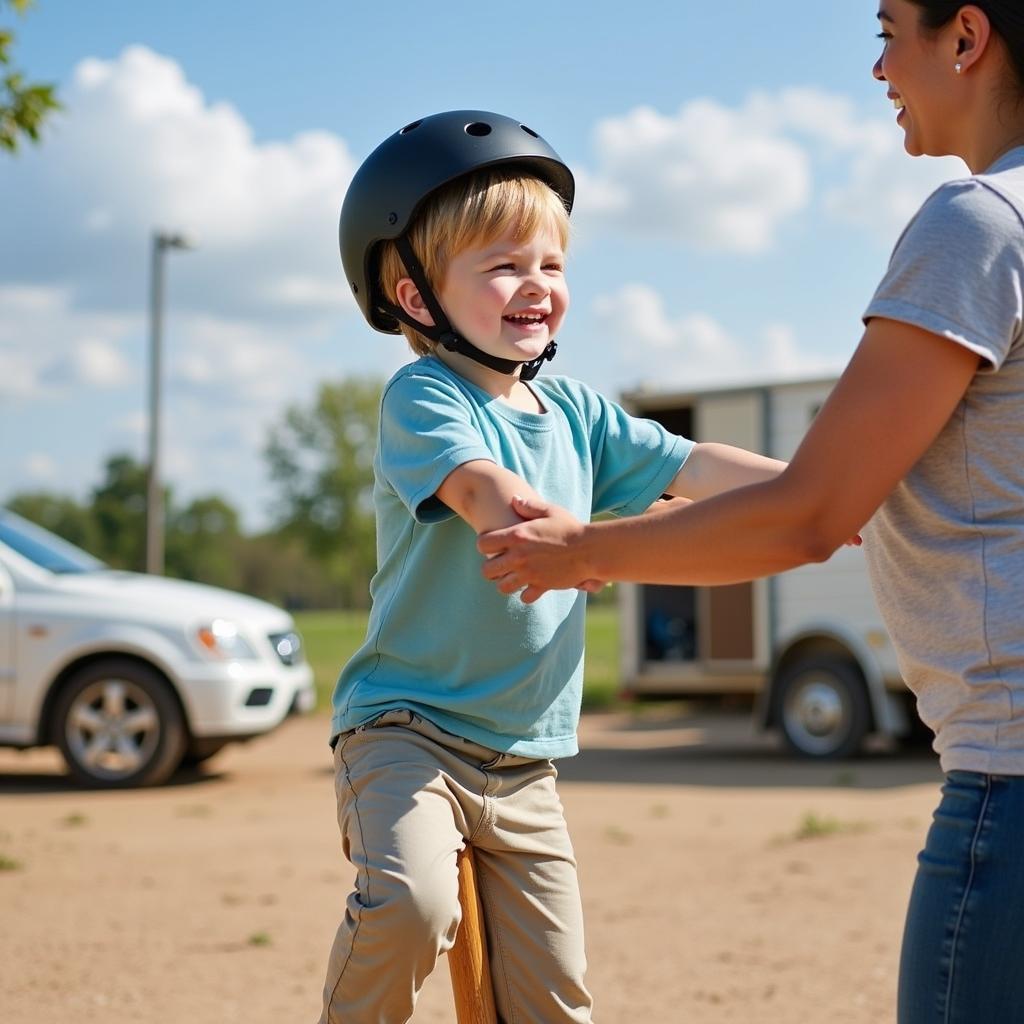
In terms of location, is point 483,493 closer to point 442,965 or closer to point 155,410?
point 442,965

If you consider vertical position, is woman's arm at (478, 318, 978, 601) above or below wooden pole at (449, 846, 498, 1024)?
above

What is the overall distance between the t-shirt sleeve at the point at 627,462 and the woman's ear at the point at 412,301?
401 mm

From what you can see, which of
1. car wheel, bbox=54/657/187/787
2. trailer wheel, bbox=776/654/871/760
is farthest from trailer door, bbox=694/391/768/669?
car wheel, bbox=54/657/187/787

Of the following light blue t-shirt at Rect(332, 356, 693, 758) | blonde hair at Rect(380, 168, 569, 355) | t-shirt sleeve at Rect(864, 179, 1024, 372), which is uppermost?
blonde hair at Rect(380, 168, 569, 355)

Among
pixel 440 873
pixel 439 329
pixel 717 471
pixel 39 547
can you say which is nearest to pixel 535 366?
pixel 439 329

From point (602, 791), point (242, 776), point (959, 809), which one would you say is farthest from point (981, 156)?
point (242, 776)

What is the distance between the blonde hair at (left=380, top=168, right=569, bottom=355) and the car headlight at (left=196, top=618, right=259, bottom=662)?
287 inches

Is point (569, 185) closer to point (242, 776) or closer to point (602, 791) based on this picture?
point (602, 791)

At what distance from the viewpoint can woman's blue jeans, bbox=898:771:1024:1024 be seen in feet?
6.23

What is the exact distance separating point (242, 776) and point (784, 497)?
992 centimetres

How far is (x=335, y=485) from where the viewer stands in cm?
8100

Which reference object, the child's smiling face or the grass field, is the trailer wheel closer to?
the grass field

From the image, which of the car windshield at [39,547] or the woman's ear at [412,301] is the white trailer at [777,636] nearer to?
the car windshield at [39,547]

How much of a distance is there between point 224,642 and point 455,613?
7595mm
